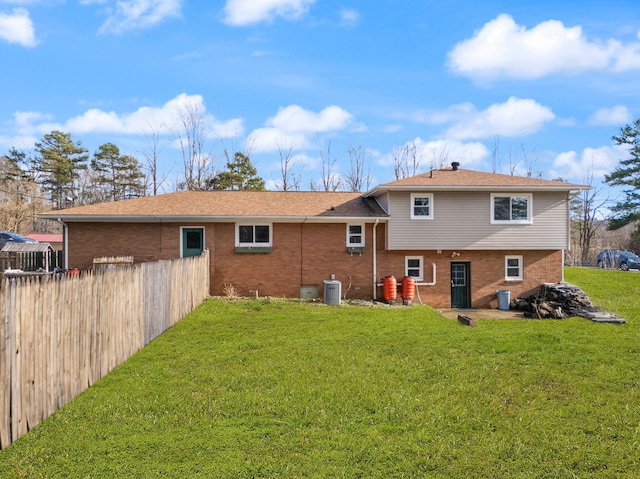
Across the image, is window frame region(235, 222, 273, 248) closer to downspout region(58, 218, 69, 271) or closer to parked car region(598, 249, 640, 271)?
downspout region(58, 218, 69, 271)

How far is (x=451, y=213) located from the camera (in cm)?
1711

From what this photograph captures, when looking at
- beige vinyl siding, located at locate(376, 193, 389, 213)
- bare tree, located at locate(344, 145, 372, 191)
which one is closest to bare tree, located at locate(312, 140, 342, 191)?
bare tree, located at locate(344, 145, 372, 191)

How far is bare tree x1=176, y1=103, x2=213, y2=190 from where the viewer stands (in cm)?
3288

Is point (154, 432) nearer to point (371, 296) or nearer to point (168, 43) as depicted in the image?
point (371, 296)

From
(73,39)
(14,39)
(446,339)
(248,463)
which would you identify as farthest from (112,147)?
(248,463)

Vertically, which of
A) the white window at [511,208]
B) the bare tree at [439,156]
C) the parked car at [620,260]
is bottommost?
the parked car at [620,260]

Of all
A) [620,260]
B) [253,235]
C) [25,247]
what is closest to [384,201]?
[253,235]

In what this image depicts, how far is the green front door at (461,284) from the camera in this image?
701 inches

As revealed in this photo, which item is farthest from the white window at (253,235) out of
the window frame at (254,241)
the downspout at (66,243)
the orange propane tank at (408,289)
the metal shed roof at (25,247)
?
the metal shed roof at (25,247)

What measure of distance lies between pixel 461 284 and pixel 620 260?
64.1 ft

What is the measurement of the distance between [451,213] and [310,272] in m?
6.02

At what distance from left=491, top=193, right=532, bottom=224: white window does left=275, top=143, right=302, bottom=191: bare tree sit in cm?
2005

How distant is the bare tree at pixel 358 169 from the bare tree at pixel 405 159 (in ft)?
8.26

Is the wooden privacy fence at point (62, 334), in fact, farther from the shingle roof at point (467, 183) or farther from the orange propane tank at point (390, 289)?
the shingle roof at point (467, 183)
